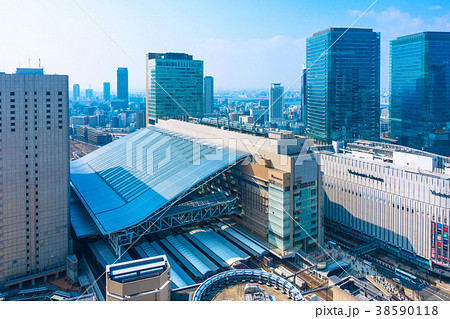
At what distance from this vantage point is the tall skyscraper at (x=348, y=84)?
80188mm

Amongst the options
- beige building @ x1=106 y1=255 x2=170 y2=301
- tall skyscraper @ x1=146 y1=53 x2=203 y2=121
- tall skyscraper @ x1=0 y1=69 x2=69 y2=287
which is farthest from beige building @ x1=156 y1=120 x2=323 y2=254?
tall skyscraper @ x1=146 y1=53 x2=203 y2=121

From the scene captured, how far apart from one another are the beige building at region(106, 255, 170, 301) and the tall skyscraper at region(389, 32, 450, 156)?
265ft

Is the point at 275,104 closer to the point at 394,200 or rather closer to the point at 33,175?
the point at 394,200

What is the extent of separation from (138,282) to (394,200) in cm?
2909

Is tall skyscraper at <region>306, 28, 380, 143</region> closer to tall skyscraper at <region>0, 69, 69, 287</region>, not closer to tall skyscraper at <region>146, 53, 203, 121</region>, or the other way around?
tall skyscraper at <region>146, 53, 203, 121</region>

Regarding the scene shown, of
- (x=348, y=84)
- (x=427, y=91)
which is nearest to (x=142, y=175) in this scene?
(x=348, y=84)

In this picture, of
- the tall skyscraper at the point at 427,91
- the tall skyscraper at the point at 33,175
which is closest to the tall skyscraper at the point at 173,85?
the tall skyscraper at the point at 33,175

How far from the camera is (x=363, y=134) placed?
8162 cm

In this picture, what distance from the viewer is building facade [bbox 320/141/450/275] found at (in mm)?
31094

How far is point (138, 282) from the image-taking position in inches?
503

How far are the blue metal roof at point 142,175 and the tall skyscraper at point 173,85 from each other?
2819cm

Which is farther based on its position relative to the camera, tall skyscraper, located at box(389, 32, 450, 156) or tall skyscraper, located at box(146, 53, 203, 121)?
tall skyscraper, located at box(389, 32, 450, 156)

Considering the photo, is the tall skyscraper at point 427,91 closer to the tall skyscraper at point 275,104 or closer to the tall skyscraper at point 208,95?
the tall skyscraper at point 275,104
